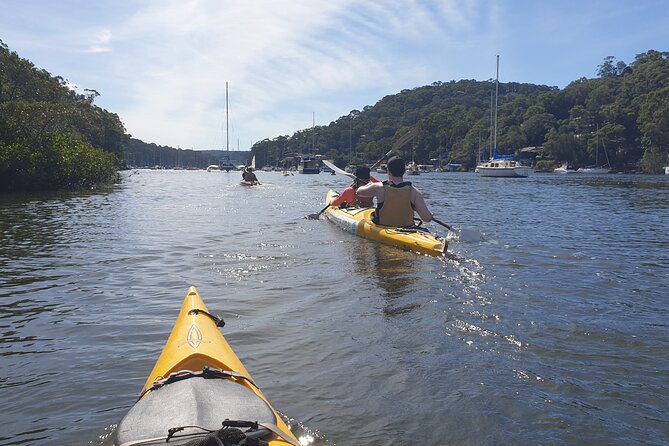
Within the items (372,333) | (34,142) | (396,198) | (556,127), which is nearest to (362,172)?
(396,198)

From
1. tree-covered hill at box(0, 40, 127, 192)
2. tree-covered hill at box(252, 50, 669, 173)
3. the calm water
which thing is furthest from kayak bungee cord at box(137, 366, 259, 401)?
tree-covered hill at box(252, 50, 669, 173)

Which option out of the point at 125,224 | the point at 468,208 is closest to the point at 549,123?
the point at 468,208

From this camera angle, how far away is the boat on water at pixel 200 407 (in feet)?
7.65

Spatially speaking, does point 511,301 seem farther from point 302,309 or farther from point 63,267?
point 63,267

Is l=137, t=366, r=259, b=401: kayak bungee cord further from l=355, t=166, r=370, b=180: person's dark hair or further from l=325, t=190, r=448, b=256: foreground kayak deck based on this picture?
l=355, t=166, r=370, b=180: person's dark hair

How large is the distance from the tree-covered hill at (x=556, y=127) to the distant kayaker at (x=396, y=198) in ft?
158

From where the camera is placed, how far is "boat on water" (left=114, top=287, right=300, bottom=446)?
2332 millimetres

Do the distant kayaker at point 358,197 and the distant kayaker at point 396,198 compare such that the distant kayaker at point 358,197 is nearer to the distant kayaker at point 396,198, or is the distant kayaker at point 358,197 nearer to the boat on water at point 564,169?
the distant kayaker at point 396,198

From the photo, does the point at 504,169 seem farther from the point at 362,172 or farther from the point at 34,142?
the point at 362,172

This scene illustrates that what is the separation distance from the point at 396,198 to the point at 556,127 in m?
88.8

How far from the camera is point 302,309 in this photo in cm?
616

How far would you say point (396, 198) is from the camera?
33.3ft

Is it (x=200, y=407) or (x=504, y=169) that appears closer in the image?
(x=200, y=407)

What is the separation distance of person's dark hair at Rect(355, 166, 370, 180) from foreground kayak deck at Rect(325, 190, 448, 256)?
89 cm
